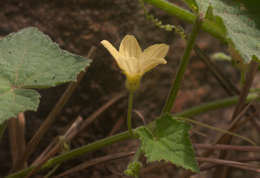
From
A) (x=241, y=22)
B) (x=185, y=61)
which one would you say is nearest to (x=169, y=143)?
(x=185, y=61)

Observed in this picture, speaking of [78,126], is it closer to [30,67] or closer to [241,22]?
[30,67]

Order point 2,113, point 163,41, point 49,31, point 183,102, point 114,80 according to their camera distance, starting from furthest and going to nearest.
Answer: point 183,102 < point 163,41 < point 114,80 < point 49,31 < point 2,113

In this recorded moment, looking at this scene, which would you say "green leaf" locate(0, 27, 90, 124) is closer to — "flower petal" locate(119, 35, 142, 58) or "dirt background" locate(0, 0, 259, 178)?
"flower petal" locate(119, 35, 142, 58)

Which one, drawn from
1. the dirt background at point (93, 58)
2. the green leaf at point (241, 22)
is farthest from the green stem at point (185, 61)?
the dirt background at point (93, 58)

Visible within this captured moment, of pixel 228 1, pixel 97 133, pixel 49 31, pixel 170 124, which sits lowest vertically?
pixel 97 133

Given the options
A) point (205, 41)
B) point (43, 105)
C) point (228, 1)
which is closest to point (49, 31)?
point (43, 105)

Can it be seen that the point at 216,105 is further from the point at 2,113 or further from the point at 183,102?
the point at 2,113

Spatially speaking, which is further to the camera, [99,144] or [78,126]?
[78,126]
